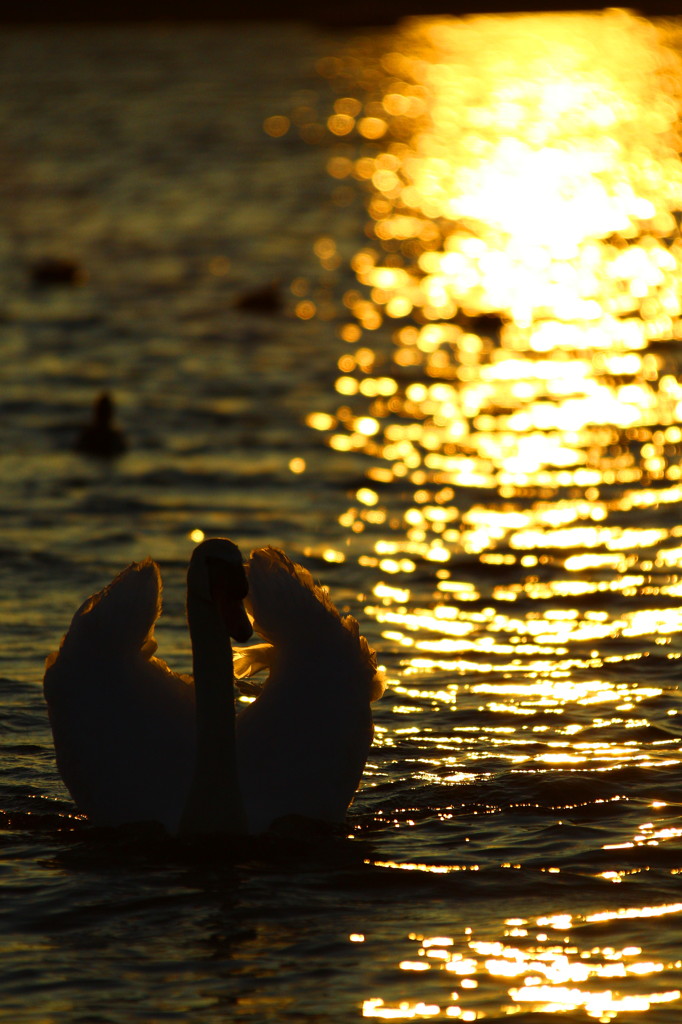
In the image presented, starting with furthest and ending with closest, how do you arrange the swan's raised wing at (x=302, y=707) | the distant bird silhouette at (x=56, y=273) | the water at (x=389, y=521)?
the distant bird silhouette at (x=56, y=273) < the swan's raised wing at (x=302, y=707) < the water at (x=389, y=521)

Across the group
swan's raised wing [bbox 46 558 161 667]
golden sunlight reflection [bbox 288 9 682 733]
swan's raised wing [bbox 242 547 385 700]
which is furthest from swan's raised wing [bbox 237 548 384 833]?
golden sunlight reflection [bbox 288 9 682 733]

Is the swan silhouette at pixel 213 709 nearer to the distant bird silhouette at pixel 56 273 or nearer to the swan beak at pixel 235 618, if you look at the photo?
the swan beak at pixel 235 618

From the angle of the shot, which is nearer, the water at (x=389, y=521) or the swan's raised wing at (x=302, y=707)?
the water at (x=389, y=521)

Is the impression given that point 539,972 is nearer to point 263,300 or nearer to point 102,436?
point 102,436

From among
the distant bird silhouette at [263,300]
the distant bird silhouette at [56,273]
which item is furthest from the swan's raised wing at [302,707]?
the distant bird silhouette at [56,273]

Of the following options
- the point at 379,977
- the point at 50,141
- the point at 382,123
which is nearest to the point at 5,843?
the point at 379,977

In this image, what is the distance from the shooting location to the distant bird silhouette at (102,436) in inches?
638

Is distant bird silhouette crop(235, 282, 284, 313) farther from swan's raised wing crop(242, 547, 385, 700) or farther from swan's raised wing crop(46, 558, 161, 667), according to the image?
swan's raised wing crop(46, 558, 161, 667)

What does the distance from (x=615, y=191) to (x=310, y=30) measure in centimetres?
3657

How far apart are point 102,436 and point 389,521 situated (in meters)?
3.08

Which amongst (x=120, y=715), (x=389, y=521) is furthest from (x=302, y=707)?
(x=389, y=521)

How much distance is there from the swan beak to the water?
0.99m

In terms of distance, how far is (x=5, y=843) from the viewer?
8.77 meters

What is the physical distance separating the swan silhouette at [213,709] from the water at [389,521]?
0.25 meters
